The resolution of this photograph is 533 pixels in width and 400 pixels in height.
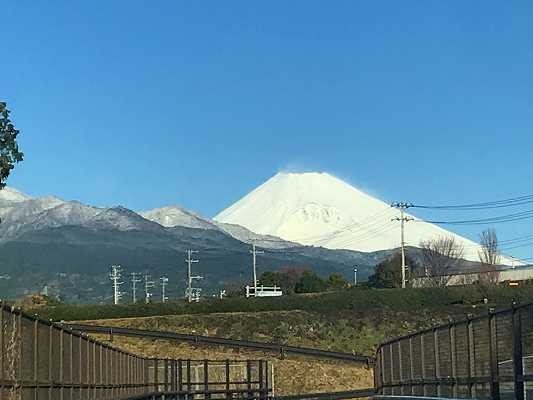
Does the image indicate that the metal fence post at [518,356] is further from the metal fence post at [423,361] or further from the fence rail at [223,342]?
the fence rail at [223,342]

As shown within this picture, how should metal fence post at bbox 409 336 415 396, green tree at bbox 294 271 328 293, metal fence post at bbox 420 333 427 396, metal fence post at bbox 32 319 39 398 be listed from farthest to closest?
green tree at bbox 294 271 328 293
metal fence post at bbox 409 336 415 396
metal fence post at bbox 420 333 427 396
metal fence post at bbox 32 319 39 398

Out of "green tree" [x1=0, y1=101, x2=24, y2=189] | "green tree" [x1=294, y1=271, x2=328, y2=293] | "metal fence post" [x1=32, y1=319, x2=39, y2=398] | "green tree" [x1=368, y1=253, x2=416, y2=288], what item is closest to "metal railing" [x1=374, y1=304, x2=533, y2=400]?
"metal fence post" [x1=32, y1=319, x2=39, y2=398]

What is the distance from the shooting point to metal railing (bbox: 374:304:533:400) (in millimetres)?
19531

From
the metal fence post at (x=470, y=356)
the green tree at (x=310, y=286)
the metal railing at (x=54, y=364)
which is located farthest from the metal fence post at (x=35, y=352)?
the green tree at (x=310, y=286)

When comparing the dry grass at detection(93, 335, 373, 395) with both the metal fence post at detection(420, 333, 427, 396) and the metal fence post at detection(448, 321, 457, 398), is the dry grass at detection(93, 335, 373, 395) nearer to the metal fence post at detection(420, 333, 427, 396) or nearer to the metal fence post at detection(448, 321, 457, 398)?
the metal fence post at detection(420, 333, 427, 396)

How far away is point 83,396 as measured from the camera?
1012 inches

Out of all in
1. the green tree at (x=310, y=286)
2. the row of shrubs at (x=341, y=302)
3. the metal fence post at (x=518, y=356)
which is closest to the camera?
the metal fence post at (x=518, y=356)

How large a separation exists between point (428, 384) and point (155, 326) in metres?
68.2

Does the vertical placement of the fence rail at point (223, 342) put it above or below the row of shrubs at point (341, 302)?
below

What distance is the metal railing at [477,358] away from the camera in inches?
769

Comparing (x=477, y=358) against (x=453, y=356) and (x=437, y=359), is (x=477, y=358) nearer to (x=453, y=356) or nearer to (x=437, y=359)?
(x=453, y=356)

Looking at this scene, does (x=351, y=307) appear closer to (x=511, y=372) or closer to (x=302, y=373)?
(x=302, y=373)

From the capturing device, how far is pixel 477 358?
2359 centimetres

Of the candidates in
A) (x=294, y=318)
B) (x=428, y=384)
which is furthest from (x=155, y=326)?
(x=428, y=384)
